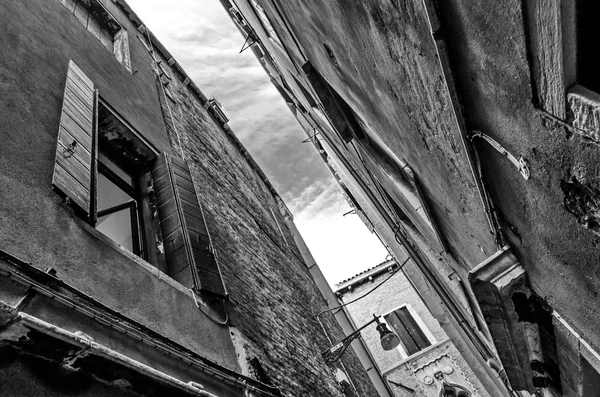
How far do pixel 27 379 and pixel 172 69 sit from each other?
32.0ft

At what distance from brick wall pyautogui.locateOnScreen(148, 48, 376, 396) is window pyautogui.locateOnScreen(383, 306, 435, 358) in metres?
10.7

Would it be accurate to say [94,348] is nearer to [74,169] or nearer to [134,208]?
[74,169]

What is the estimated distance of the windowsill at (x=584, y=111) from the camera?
67.1 inches

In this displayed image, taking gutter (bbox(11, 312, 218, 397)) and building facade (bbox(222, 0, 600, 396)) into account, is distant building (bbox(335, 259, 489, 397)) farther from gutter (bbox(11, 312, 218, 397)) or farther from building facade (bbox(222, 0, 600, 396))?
gutter (bbox(11, 312, 218, 397))

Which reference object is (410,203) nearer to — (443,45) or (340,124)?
(340,124)

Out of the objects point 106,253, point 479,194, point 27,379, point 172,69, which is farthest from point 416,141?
point 172,69

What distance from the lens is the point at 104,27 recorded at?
796cm

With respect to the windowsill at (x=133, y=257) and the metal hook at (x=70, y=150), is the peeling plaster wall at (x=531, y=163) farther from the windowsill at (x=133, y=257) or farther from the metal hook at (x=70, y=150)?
the metal hook at (x=70, y=150)

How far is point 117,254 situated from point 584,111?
9.77 feet

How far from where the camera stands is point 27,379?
6.69 feet

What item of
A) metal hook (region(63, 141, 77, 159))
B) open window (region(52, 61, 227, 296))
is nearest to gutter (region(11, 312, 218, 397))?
open window (region(52, 61, 227, 296))

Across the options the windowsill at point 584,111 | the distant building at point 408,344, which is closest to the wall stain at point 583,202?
the windowsill at point 584,111

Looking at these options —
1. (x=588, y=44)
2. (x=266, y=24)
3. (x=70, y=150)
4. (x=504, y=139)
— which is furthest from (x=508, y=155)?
(x=266, y=24)

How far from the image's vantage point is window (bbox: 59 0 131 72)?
7.20 meters
